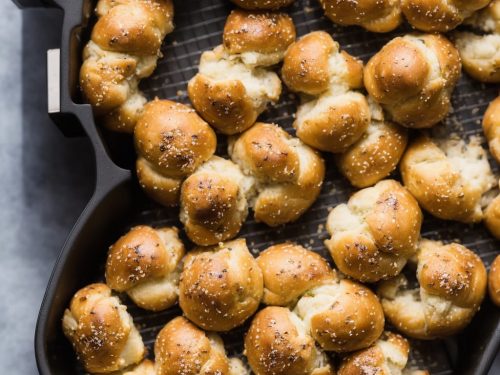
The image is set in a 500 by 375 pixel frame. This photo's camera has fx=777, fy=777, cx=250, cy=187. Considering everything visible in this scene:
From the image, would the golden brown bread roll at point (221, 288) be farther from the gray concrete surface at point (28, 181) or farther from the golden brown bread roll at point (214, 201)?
the gray concrete surface at point (28, 181)

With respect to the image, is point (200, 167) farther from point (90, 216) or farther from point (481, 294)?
point (481, 294)

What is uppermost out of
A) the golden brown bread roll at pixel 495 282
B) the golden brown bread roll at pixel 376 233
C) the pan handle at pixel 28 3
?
the pan handle at pixel 28 3

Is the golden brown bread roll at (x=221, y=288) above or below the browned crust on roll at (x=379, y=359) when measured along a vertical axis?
above

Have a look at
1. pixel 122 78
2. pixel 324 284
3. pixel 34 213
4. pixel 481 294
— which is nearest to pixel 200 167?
pixel 122 78

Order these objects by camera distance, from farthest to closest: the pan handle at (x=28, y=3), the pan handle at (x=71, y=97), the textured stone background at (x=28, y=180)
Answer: the textured stone background at (x=28, y=180)
the pan handle at (x=28, y=3)
the pan handle at (x=71, y=97)

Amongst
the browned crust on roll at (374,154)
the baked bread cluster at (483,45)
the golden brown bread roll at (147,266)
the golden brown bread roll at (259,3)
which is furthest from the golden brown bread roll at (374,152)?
the golden brown bread roll at (147,266)

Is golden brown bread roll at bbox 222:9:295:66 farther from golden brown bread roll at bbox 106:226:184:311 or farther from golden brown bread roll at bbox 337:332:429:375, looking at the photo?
golden brown bread roll at bbox 337:332:429:375

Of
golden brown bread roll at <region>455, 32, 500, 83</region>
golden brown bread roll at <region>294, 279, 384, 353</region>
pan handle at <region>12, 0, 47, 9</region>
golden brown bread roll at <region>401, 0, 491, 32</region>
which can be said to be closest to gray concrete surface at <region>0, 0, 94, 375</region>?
pan handle at <region>12, 0, 47, 9</region>

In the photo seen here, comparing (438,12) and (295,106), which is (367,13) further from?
(295,106)

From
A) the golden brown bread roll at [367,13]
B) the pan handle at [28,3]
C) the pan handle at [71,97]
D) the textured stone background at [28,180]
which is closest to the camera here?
the pan handle at [71,97]
